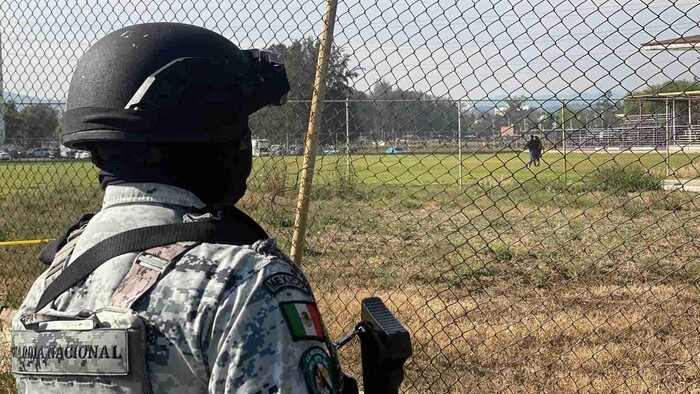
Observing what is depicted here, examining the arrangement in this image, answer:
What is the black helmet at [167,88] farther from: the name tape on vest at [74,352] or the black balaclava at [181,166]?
the name tape on vest at [74,352]

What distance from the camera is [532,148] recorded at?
10.5 feet

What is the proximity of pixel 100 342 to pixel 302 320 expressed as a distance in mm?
320

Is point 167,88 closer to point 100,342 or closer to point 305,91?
point 100,342

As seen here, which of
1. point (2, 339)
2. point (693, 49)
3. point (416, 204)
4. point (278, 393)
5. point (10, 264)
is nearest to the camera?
point (278, 393)

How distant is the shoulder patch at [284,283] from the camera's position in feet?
3.68

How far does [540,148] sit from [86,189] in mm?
3628

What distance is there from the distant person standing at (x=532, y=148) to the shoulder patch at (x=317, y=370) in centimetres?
212

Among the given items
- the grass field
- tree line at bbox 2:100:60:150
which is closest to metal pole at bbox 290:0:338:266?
the grass field

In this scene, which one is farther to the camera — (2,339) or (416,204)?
(416,204)

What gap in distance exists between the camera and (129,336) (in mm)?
1139

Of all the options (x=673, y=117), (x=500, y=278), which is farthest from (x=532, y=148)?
(x=500, y=278)

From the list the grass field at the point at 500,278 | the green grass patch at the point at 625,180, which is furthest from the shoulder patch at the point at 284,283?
the green grass patch at the point at 625,180

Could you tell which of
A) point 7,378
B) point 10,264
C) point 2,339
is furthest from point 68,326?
point 10,264

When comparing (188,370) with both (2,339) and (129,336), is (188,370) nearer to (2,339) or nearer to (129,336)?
(129,336)
